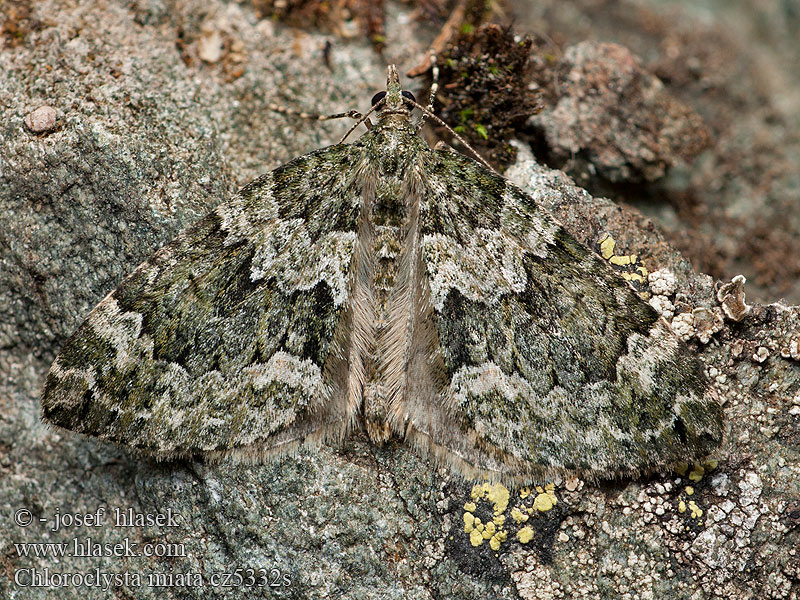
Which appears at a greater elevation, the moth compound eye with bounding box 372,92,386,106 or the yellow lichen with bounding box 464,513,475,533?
the moth compound eye with bounding box 372,92,386,106

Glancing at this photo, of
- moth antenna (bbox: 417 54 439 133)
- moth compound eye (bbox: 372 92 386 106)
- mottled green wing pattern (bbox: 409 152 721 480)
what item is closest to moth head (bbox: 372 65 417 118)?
moth compound eye (bbox: 372 92 386 106)

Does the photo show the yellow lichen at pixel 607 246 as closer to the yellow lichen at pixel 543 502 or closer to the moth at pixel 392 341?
the moth at pixel 392 341

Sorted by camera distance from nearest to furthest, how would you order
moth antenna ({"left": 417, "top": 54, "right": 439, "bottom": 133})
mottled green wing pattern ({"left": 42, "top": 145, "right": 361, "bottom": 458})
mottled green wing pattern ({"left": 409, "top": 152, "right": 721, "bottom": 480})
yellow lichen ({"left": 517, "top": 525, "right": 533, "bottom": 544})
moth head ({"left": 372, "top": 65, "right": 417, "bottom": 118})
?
1. mottled green wing pattern ({"left": 409, "top": 152, "right": 721, "bottom": 480})
2. mottled green wing pattern ({"left": 42, "top": 145, "right": 361, "bottom": 458})
3. yellow lichen ({"left": 517, "top": 525, "right": 533, "bottom": 544})
4. moth head ({"left": 372, "top": 65, "right": 417, "bottom": 118})
5. moth antenna ({"left": 417, "top": 54, "right": 439, "bottom": 133})

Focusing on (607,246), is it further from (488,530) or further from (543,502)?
(488,530)

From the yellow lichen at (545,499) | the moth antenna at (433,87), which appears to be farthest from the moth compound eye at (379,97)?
the yellow lichen at (545,499)

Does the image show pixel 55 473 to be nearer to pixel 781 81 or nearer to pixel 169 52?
pixel 169 52

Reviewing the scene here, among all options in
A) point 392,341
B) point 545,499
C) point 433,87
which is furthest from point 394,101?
point 545,499

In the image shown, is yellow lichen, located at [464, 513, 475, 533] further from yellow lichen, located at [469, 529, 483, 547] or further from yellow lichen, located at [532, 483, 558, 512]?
yellow lichen, located at [532, 483, 558, 512]
